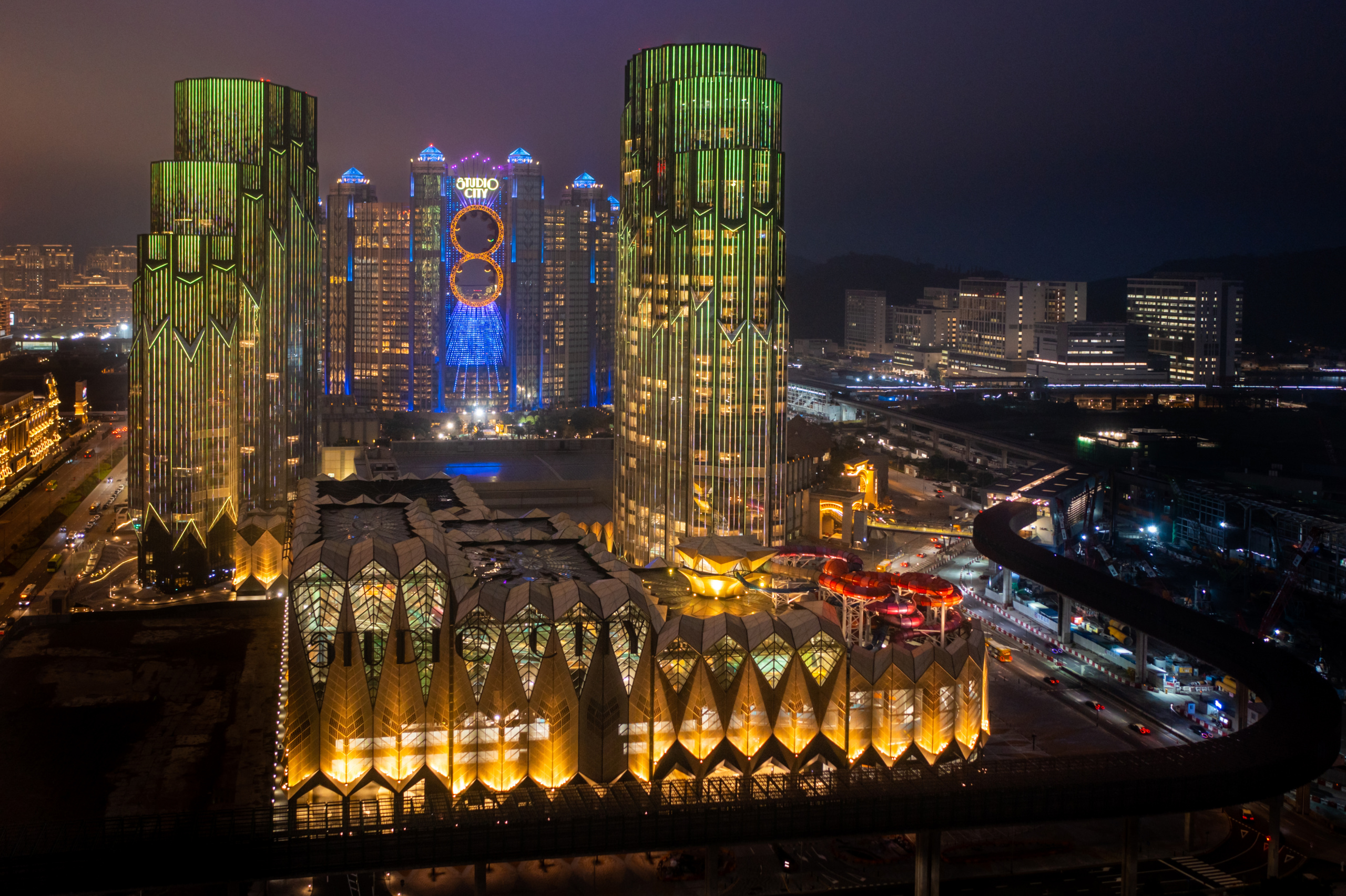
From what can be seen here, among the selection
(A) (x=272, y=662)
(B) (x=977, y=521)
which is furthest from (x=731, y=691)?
(B) (x=977, y=521)

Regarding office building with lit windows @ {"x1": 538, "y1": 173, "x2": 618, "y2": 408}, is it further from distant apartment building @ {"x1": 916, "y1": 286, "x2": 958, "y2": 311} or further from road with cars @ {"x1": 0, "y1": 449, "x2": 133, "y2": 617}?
distant apartment building @ {"x1": 916, "y1": 286, "x2": 958, "y2": 311}

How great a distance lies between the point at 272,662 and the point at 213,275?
2296 cm

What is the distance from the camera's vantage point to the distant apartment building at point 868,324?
188625 mm

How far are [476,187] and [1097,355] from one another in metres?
72.8

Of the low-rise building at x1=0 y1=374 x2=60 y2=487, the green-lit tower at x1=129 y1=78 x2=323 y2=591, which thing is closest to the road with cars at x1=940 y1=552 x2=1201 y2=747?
the green-lit tower at x1=129 y1=78 x2=323 y2=591

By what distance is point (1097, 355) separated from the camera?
141750 mm

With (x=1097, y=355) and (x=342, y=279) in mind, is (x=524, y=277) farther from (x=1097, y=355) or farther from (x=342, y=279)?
(x=1097, y=355)

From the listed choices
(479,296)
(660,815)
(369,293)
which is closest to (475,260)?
(479,296)

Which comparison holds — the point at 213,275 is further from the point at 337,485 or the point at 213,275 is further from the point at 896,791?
the point at 896,791

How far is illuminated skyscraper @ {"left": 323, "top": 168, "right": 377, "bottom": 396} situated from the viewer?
11719 centimetres

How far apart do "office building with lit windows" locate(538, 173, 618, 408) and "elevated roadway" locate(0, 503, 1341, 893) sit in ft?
309

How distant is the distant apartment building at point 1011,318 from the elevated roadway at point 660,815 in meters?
125

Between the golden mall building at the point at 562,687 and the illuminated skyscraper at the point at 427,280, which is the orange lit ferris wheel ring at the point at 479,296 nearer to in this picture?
the illuminated skyscraper at the point at 427,280

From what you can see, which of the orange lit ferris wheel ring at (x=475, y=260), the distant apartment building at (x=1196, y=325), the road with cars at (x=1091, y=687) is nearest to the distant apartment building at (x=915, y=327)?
the distant apartment building at (x=1196, y=325)
